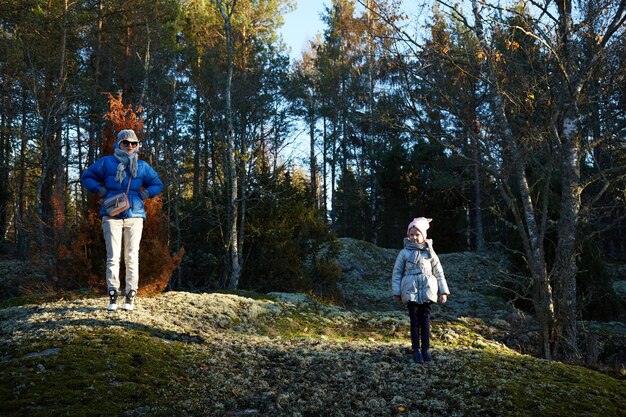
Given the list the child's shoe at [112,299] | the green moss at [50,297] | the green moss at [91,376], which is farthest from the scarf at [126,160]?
A: the green moss at [50,297]

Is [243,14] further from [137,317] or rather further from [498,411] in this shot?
[498,411]

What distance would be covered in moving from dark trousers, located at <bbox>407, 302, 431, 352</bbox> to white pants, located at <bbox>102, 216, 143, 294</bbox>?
360 centimetres

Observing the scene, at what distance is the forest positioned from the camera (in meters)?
8.33

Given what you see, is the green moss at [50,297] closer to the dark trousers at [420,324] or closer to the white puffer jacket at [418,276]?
the white puffer jacket at [418,276]

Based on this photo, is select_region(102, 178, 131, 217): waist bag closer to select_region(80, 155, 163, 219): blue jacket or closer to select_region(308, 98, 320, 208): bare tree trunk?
select_region(80, 155, 163, 219): blue jacket

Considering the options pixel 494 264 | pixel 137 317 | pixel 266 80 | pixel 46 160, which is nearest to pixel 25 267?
pixel 46 160

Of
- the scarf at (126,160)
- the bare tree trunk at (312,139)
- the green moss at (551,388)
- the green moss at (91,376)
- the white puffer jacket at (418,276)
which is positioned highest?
the bare tree trunk at (312,139)

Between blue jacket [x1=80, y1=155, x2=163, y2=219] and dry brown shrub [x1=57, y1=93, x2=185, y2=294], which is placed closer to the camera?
blue jacket [x1=80, y1=155, x2=163, y2=219]

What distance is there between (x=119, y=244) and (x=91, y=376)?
2.43 m

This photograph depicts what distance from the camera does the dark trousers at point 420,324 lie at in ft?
18.5

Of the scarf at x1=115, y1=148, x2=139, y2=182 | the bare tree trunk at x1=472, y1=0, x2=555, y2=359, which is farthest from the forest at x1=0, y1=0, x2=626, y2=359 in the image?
the scarf at x1=115, y1=148, x2=139, y2=182

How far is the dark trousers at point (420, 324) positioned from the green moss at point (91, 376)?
255 cm

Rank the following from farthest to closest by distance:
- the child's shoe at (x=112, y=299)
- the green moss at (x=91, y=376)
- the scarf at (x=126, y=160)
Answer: the scarf at (x=126, y=160), the child's shoe at (x=112, y=299), the green moss at (x=91, y=376)

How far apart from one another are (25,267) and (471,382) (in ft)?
50.6
